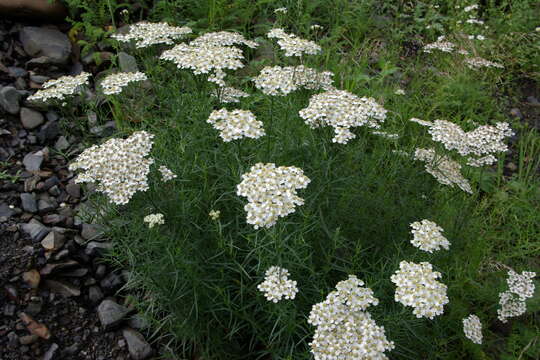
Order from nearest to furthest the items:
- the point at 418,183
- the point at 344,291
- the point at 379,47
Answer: the point at 344,291, the point at 418,183, the point at 379,47

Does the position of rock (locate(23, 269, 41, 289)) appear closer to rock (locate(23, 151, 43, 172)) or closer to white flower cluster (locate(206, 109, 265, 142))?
rock (locate(23, 151, 43, 172))

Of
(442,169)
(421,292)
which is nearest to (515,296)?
(442,169)

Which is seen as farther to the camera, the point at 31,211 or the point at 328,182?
the point at 31,211

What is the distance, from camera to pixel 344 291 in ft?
8.06

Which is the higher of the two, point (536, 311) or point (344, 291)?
point (344, 291)

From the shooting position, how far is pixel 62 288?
12.2ft

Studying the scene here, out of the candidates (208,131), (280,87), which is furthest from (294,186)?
(208,131)

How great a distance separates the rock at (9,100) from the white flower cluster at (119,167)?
2517 millimetres

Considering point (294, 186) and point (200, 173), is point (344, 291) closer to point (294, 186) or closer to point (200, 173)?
point (294, 186)

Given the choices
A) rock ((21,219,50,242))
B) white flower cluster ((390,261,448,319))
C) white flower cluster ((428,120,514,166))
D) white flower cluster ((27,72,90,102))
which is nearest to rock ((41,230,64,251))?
rock ((21,219,50,242))

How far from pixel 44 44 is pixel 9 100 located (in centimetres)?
111

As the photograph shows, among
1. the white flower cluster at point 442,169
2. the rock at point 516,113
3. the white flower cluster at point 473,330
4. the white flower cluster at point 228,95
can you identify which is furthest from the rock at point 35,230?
the rock at point 516,113

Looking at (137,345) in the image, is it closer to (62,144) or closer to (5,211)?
(5,211)

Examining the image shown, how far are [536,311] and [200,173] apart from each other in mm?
2941
